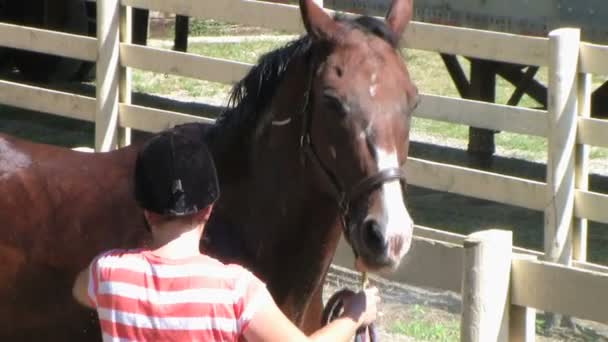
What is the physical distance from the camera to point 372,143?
3.22 metres

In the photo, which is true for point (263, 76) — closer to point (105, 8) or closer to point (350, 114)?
point (350, 114)

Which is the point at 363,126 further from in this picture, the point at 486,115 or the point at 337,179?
the point at 486,115

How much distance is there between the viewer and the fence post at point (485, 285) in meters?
3.83

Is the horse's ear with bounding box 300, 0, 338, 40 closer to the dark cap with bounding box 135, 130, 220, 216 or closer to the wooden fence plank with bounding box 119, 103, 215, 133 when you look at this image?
the dark cap with bounding box 135, 130, 220, 216

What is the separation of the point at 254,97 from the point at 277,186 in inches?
11.5

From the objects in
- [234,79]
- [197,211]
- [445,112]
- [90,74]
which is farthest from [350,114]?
[90,74]

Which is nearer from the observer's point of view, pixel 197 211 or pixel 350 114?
pixel 197 211

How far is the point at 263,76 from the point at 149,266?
1096mm

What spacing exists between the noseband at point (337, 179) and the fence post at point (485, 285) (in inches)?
25.2

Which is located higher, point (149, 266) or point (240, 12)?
point (240, 12)

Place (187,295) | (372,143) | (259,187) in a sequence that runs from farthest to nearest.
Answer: (259,187) → (372,143) → (187,295)

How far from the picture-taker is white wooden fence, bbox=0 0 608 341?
12.8ft

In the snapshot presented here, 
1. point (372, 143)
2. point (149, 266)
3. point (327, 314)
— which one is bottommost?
point (327, 314)

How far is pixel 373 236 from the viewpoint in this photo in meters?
3.06
